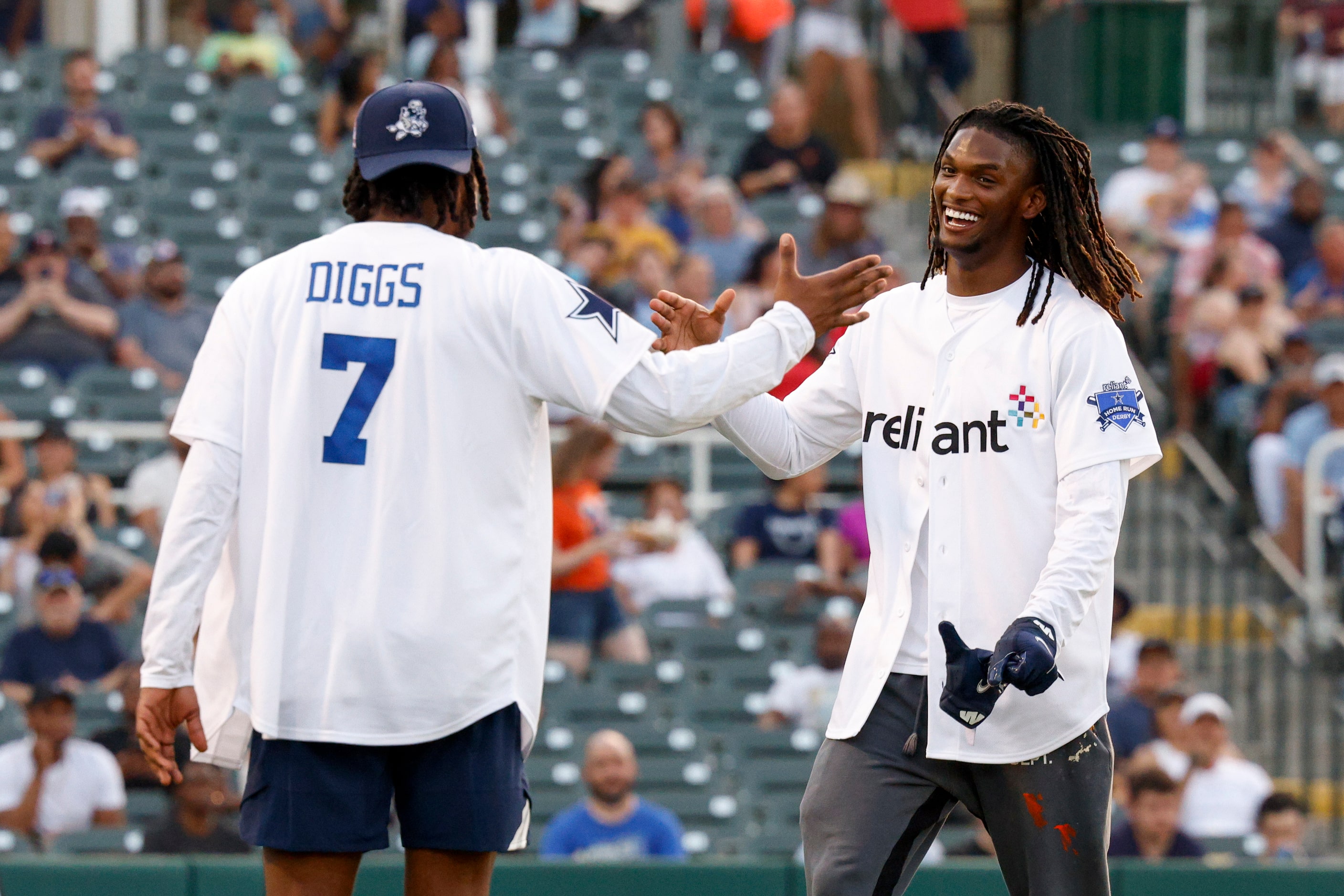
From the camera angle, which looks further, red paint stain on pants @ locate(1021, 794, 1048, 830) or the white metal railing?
the white metal railing

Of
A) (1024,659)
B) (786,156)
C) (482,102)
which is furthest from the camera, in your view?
(482,102)

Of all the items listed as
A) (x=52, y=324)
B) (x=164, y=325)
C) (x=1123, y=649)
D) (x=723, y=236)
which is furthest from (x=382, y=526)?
(x=723, y=236)

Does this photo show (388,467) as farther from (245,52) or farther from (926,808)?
(245,52)

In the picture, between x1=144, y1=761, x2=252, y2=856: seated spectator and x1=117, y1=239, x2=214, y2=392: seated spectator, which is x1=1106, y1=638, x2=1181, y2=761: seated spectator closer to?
x1=144, y1=761, x2=252, y2=856: seated spectator

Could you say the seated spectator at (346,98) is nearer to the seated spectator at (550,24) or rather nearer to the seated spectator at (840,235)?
the seated spectator at (550,24)

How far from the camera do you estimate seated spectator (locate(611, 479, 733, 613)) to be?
8.59 metres

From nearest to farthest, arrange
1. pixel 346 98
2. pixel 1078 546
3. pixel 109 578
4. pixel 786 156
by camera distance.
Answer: pixel 1078 546 → pixel 109 578 → pixel 786 156 → pixel 346 98

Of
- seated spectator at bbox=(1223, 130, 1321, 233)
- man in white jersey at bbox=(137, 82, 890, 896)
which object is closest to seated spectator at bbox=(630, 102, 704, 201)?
seated spectator at bbox=(1223, 130, 1321, 233)

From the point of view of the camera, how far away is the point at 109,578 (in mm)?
8289

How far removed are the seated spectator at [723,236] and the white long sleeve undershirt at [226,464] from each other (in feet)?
22.6

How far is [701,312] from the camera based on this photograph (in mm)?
3889

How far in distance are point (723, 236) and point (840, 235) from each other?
2.41 ft

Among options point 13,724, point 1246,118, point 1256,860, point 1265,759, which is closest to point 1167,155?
point 1246,118

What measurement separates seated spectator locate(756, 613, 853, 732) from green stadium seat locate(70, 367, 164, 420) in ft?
11.6
